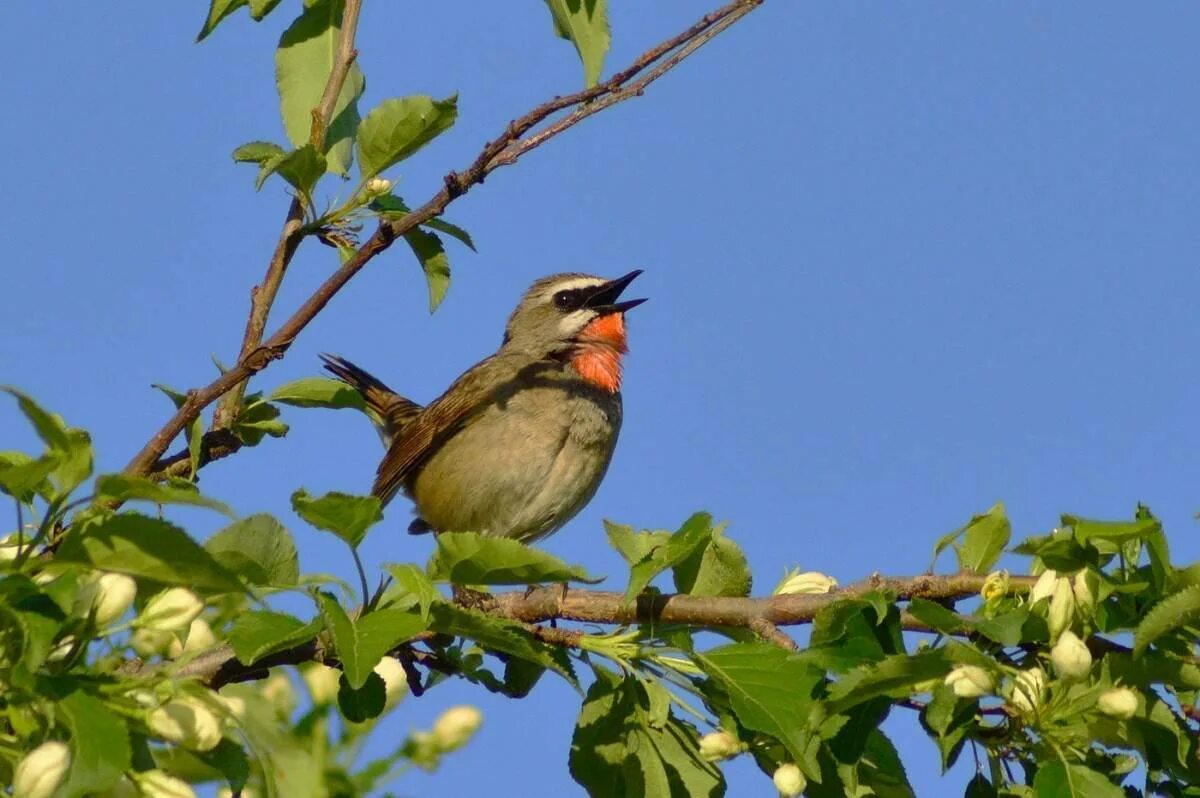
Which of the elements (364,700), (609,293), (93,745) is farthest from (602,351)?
(93,745)

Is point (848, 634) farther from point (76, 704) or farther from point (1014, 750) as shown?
point (76, 704)

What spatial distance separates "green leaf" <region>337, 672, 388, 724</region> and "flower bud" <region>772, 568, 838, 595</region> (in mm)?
→ 956

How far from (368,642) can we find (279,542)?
258 mm

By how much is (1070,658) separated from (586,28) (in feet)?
7.41

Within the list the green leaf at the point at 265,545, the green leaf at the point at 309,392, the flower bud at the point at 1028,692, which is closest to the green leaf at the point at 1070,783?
the flower bud at the point at 1028,692

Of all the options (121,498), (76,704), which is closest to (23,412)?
(121,498)

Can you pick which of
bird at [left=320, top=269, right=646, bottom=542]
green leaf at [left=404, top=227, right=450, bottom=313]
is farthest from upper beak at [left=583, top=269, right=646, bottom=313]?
green leaf at [left=404, top=227, right=450, bottom=313]

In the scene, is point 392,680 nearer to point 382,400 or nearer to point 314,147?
point 314,147

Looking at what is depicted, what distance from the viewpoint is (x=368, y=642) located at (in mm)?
2959

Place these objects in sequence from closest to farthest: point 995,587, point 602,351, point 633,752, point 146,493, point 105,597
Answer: point 146,493
point 105,597
point 995,587
point 633,752
point 602,351

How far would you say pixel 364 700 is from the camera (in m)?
3.21

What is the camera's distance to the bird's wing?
8.21 m

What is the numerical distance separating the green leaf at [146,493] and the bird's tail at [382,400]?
6571 mm

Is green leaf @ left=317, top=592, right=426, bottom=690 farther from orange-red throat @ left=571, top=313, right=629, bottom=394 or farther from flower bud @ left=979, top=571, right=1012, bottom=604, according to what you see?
orange-red throat @ left=571, top=313, right=629, bottom=394
